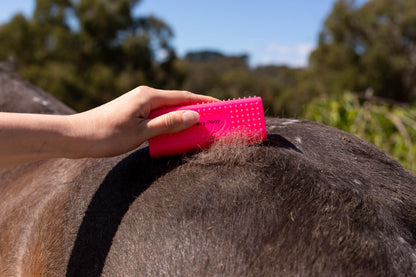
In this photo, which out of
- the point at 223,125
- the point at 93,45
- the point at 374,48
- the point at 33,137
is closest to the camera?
the point at 33,137

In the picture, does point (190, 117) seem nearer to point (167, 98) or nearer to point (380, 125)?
point (167, 98)

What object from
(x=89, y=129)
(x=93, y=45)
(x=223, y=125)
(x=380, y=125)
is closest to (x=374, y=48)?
(x=93, y=45)

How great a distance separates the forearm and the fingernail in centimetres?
34

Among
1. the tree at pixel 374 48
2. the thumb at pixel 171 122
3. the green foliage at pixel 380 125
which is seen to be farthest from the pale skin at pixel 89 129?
the tree at pixel 374 48

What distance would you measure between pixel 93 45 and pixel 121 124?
2088 cm

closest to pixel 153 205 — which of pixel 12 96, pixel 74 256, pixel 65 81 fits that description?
pixel 74 256

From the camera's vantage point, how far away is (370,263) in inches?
35.6

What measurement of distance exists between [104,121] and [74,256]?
1.49 feet

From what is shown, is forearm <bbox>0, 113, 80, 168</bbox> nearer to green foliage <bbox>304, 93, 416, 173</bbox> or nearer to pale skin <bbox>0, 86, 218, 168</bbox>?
pale skin <bbox>0, 86, 218, 168</bbox>

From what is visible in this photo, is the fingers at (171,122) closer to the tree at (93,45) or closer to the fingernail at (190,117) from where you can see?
the fingernail at (190,117)

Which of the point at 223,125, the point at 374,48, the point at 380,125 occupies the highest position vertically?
the point at 223,125

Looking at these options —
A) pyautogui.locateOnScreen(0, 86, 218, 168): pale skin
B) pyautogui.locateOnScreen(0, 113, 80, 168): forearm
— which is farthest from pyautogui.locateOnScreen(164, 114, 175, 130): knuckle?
pyautogui.locateOnScreen(0, 113, 80, 168): forearm

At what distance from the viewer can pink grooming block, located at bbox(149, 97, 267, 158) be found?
3.88 ft

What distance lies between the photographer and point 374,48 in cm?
1858
